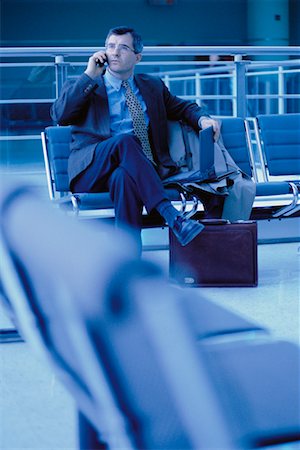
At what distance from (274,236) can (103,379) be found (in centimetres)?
454

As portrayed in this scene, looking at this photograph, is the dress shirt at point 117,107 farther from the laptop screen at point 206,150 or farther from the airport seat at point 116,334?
the airport seat at point 116,334

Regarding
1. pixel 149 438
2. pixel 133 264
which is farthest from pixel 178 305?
pixel 149 438

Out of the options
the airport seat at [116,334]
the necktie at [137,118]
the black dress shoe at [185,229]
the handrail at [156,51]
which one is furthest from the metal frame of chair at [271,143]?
the airport seat at [116,334]

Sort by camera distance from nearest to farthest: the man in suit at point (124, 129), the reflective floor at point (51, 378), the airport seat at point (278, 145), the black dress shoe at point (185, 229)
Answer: the reflective floor at point (51, 378) → the black dress shoe at point (185, 229) → the man in suit at point (124, 129) → the airport seat at point (278, 145)

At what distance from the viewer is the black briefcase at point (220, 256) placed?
3730mm

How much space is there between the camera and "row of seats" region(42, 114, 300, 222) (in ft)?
13.6

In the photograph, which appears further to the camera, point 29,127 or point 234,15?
point 234,15

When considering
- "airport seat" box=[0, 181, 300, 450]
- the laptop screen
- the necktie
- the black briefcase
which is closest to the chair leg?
"airport seat" box=[0, 181, 300, 450]

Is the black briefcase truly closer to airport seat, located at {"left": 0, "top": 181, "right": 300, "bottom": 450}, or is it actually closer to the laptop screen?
the laptop screen

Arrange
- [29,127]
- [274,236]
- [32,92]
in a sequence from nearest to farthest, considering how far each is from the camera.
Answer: [274,236], [29,127], [32,92]

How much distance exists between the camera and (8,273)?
769mm

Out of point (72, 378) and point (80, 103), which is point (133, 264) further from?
point (80, 103)

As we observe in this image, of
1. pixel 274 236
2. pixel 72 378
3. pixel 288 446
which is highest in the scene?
pixel 72 378

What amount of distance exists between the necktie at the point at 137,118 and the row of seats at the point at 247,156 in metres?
0.16
